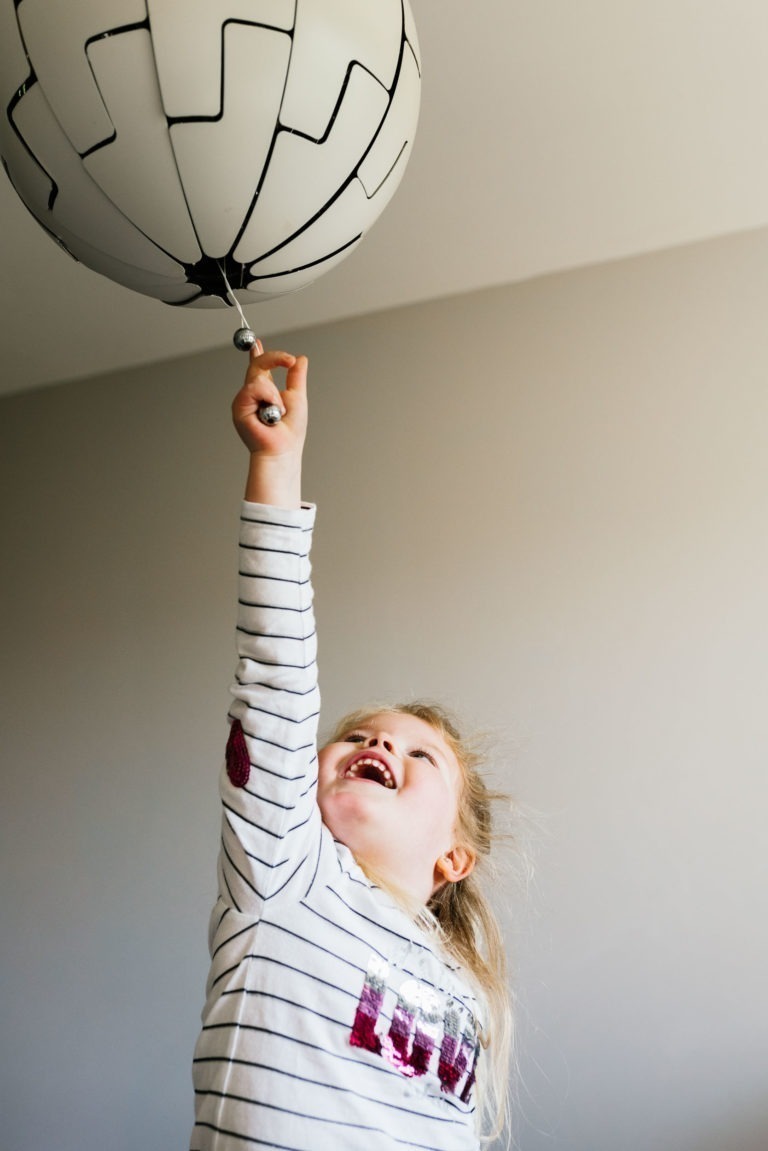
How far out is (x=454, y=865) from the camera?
3.81 ft

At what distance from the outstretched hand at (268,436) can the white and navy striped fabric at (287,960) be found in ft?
0.06

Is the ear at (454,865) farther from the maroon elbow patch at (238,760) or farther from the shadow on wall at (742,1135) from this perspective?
the shadow on wall at (742,1135)

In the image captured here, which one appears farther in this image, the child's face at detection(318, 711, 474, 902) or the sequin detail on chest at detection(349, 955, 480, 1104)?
the child's face at detection(318, 711, 474, 902)

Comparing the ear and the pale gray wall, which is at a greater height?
the pale gray wall

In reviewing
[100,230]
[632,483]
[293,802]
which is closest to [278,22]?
[100,230]

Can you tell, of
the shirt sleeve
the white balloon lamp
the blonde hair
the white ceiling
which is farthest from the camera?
the white ceiling

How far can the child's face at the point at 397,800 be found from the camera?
1.01 meters

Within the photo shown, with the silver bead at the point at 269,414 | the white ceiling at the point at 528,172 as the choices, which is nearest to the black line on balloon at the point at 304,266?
the silver bead at the point at 269,414

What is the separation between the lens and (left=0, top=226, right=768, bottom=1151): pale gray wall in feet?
5.73

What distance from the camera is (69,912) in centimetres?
221

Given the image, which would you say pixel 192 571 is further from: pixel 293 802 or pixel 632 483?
pixel 293 802

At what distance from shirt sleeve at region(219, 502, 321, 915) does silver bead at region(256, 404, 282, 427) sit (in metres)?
0.07

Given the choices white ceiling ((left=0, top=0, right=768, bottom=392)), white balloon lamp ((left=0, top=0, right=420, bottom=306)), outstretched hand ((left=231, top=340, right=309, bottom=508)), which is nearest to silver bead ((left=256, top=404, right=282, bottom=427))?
outstretched hand ((left=231, top=340, right=309, bottom=508))

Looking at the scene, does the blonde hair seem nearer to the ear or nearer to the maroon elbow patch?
the ear
